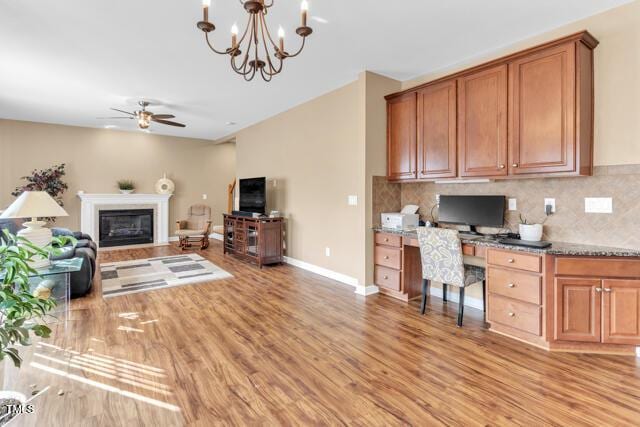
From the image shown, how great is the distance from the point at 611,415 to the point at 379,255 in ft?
8.05

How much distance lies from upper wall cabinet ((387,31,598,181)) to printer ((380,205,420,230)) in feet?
1.51

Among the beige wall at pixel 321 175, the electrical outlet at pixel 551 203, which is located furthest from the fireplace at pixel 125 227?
the electrical outlet at pixel 551 203

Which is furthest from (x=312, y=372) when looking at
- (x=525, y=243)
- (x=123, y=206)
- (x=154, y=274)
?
(x=123, y=206)

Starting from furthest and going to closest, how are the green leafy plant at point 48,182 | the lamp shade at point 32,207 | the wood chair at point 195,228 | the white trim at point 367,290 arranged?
the wood chair at point 195,228, the green leafy plant at point 48,182, the white trim at point 367,290, the lamp shade at point 32,207

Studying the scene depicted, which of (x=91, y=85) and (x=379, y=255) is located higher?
(x=91, y=85)

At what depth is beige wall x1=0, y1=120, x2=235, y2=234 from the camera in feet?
21.4

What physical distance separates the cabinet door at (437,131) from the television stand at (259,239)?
2.73m

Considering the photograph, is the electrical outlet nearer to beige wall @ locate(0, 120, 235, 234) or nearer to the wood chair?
the wood chair

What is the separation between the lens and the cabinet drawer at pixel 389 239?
3.76 meters

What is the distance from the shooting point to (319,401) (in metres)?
1.97

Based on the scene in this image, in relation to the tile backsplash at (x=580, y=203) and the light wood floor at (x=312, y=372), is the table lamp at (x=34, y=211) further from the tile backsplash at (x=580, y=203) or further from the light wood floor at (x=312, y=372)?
the tile backsplash at (x=580, y=203)

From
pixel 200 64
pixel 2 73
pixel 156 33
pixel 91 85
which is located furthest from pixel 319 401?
pixel 2 73

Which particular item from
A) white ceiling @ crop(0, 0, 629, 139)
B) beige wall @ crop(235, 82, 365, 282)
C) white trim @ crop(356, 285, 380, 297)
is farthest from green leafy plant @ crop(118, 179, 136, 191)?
white trim @ crop(356, 285, 380, 297)

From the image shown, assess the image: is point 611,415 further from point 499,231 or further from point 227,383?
point 227,383
